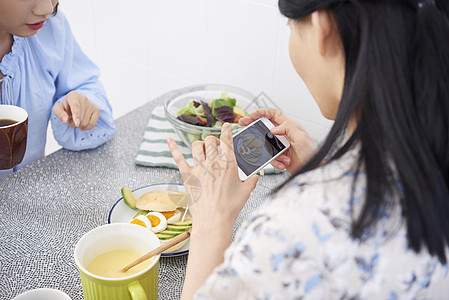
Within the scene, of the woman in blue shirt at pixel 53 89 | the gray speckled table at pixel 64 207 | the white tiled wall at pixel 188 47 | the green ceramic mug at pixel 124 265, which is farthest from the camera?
the white tiled wall at pixel 188 47

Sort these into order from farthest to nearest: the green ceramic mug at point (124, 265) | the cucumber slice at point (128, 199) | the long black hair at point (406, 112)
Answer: the cucumber slice at point (128, 199) → the green ceramic mug at point (124, 265) → the long black hair at point (406, 112)

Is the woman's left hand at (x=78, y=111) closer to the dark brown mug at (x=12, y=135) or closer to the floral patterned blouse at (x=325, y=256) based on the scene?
the dark brown mug at (x=12, y=135)

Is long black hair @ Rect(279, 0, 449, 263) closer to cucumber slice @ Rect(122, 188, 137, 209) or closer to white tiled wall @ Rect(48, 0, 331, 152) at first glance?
cucumber slice @ Rect(122, 188, 137, 209)

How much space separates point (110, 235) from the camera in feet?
2.30

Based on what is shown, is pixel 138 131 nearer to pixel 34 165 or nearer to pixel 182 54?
pixel 34 165

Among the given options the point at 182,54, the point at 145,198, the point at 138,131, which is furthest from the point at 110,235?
the point at 182,54

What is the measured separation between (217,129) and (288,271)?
0.63 metres

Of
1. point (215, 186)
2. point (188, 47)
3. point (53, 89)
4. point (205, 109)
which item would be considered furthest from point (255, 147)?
point (188, 47)

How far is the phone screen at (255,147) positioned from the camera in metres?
0.86

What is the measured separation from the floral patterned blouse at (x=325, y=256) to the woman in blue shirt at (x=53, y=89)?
718 mm

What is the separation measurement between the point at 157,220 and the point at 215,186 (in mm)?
217

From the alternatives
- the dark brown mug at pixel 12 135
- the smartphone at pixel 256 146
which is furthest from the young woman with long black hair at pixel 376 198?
the dark brown mug at pixel 12 135

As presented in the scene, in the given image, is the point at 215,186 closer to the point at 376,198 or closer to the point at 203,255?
the point at 203,255

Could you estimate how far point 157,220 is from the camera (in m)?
0.88
